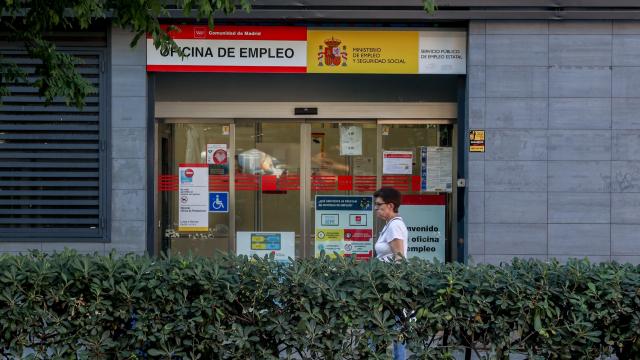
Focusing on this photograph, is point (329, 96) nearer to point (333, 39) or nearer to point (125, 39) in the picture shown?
point (333, 39)

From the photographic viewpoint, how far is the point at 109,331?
18.8 feet

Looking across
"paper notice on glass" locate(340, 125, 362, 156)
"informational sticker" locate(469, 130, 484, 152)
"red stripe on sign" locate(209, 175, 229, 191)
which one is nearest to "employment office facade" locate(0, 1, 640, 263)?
"informational sticker" locate(469, 130, 484, 152)

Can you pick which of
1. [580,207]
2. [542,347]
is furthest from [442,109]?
[542,347]

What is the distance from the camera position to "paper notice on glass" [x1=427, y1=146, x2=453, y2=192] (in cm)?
1177

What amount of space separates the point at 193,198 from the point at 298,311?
20.6 ft

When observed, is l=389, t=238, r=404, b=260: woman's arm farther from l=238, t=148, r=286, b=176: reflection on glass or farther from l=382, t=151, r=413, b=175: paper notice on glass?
l=238, t=148, r=286, b=176: reflection on glass

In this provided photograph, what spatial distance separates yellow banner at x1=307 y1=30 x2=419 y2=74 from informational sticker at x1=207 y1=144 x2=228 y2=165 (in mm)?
1822

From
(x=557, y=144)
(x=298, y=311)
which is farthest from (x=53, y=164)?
(x=557, y=144)

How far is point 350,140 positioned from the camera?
1192 centimetres

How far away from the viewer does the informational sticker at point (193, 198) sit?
1165 cm

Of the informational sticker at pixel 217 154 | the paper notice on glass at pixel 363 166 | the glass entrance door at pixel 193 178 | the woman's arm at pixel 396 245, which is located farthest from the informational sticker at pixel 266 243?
the woman's arm at pixel 396 245

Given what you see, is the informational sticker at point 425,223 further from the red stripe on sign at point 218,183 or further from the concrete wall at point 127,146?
the concrete wall at point 127,146

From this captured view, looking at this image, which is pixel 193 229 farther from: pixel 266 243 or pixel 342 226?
pixel 342 226

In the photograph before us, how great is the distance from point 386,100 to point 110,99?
393 centimetres
